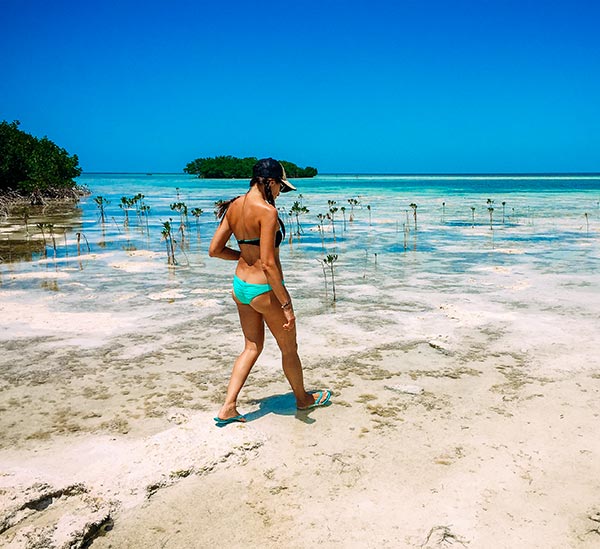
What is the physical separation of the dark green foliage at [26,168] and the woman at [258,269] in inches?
1301

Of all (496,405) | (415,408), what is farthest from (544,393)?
(415,408)

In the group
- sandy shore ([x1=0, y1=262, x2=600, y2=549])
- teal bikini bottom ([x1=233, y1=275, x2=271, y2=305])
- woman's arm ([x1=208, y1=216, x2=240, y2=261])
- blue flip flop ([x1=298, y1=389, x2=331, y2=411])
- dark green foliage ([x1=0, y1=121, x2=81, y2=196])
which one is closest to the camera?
sandy shore ([x1=0, y1=262, x2=600, y2=549])

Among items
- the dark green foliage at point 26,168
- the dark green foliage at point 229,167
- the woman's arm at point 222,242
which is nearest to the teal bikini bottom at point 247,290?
the woman's arm at point 222,242

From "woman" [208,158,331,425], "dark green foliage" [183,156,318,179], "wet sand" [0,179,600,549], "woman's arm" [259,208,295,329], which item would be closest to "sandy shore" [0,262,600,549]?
"wet sand" [0,179,600,549]

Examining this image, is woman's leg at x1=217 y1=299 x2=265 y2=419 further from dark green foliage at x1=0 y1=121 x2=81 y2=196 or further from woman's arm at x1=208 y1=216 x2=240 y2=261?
dark green foliage at x1=0 y1=121 x2=81 y2=196

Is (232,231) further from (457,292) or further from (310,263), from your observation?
(310,263)

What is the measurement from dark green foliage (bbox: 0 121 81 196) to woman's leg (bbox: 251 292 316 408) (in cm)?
3318

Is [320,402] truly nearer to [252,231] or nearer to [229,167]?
[252,231]

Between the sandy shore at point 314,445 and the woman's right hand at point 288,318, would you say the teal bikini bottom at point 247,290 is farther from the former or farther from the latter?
the sandy shore at point 314,445

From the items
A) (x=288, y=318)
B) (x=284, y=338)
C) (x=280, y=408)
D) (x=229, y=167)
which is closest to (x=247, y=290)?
(x=288, y=318)

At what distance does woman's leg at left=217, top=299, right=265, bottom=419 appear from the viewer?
3.87m

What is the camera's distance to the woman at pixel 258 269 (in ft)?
11.6

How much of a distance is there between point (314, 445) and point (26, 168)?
115 ft

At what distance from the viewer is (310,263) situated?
1143cm
